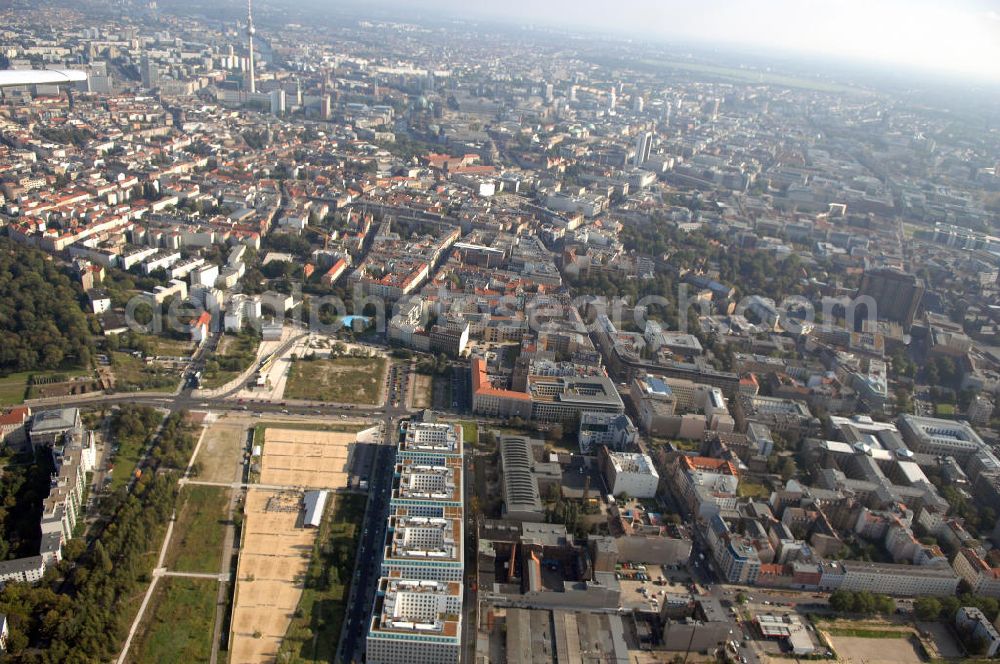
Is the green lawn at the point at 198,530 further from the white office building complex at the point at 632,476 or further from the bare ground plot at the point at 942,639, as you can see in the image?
the bare ground plot at the point at 942,639

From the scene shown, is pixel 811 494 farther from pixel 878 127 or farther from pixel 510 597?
pixel 878 127

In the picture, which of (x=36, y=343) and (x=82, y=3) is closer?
(x=36, y=343)

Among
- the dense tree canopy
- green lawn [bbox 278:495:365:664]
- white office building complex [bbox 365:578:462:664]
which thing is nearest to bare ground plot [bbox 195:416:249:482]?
green lawn [bbox 278:495:365:664]

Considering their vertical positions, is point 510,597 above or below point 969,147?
below

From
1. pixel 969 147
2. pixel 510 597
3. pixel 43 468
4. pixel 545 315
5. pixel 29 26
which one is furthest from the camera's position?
pixel 29 26

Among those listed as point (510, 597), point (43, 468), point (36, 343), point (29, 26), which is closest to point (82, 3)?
point (29, 26)

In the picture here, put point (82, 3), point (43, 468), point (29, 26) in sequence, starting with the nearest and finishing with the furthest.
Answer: point (43, 468), point (29, 26), point (82, 3)
